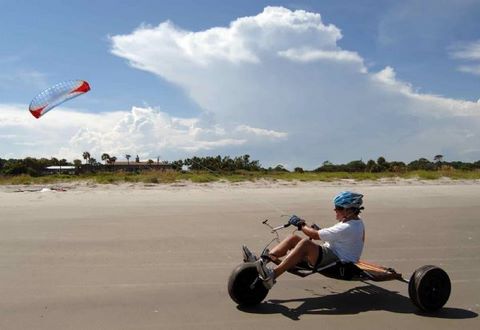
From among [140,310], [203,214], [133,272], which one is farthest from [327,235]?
[203,214]

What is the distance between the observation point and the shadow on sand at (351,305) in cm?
528

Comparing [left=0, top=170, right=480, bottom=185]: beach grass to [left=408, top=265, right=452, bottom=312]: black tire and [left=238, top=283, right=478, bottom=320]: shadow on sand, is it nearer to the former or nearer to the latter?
[left=238, top=283, right=478, bottom=320]: shadow on sand

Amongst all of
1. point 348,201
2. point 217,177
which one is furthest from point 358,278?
point 217,177

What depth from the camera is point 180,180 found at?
19.2 metres

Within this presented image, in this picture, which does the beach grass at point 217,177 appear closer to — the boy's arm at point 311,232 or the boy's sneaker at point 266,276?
the boy's arm at point 311,232

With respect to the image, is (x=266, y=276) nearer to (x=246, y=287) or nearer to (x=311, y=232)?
(x=246, y=287)

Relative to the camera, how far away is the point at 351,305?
5582 mm

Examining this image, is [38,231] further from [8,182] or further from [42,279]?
[8,182]

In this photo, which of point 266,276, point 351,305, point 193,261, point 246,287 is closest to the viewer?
point 266,276

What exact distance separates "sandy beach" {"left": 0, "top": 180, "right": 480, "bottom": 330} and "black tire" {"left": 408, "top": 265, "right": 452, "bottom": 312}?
0.13 meters

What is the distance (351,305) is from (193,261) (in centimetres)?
251

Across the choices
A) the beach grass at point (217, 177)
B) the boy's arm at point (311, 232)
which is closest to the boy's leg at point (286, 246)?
the boy's arm at point (311, 232)

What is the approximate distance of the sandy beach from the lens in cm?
510

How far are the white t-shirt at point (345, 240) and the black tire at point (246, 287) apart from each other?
34.3 inches
